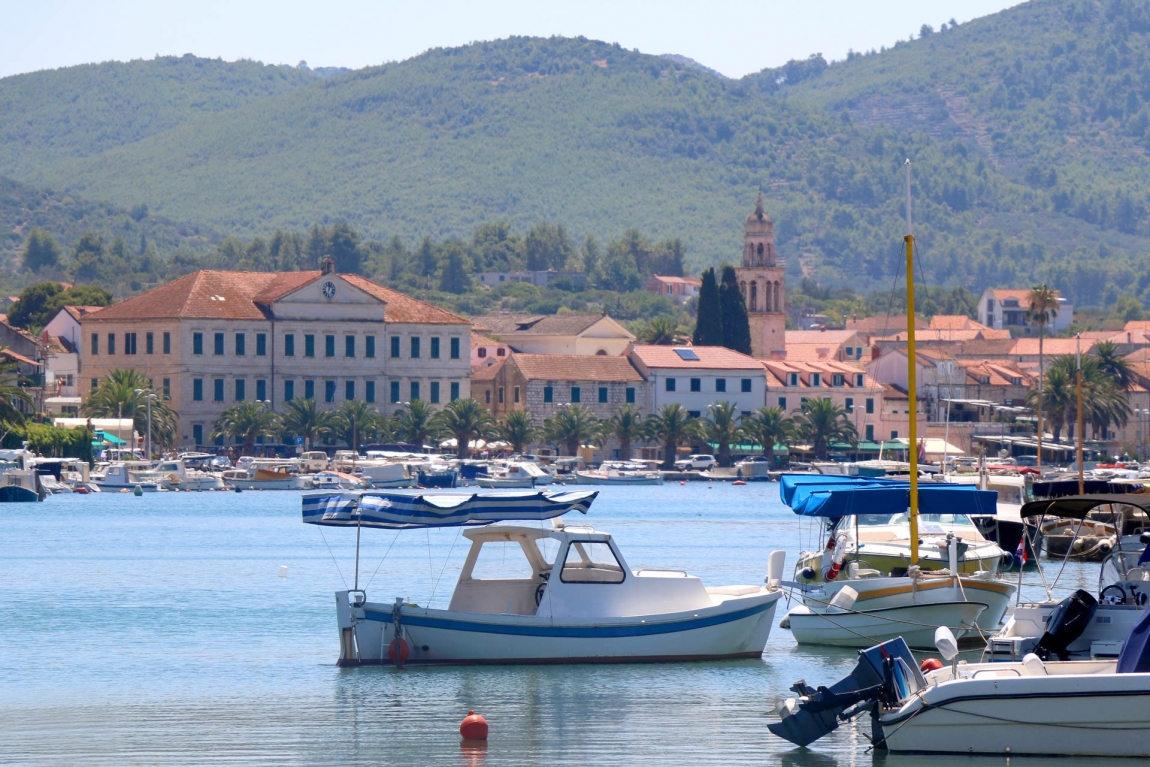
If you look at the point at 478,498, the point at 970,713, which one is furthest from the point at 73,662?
the point at 970,713

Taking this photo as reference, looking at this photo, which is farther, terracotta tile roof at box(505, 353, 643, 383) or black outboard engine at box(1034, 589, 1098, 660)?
terracotta tile roof at box(505, 353, 643, 383)

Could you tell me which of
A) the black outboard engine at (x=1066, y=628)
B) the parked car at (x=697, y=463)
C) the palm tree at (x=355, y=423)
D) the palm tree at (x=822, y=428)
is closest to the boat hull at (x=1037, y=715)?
the black outboard engine at (x=1066, y=628)

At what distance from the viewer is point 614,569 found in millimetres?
28953

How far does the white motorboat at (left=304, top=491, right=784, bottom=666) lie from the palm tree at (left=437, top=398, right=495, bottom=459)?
9643cm

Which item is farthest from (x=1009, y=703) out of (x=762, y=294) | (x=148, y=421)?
(x=762, y=294)

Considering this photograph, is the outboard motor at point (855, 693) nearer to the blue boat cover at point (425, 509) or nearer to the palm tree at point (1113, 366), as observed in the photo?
the blue boat cover at point (425, 509)

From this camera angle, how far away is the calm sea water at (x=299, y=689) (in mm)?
23781

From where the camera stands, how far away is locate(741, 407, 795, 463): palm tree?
435 ft

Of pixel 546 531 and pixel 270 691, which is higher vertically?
pixel 546 531

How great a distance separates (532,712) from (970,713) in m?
6.94

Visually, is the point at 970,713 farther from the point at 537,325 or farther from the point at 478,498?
the point at 537,325

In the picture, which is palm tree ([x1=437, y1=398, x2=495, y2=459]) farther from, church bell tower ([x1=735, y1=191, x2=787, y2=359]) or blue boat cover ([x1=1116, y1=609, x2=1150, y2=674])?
blue boat cover ([x1=1116, y1=609, x2=1150, y2=674])

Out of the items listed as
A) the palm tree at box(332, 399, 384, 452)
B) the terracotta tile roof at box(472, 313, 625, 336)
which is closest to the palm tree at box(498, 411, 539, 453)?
the palm tree at box(332, 399, 384, 452)

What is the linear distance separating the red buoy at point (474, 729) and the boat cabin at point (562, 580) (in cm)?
440
